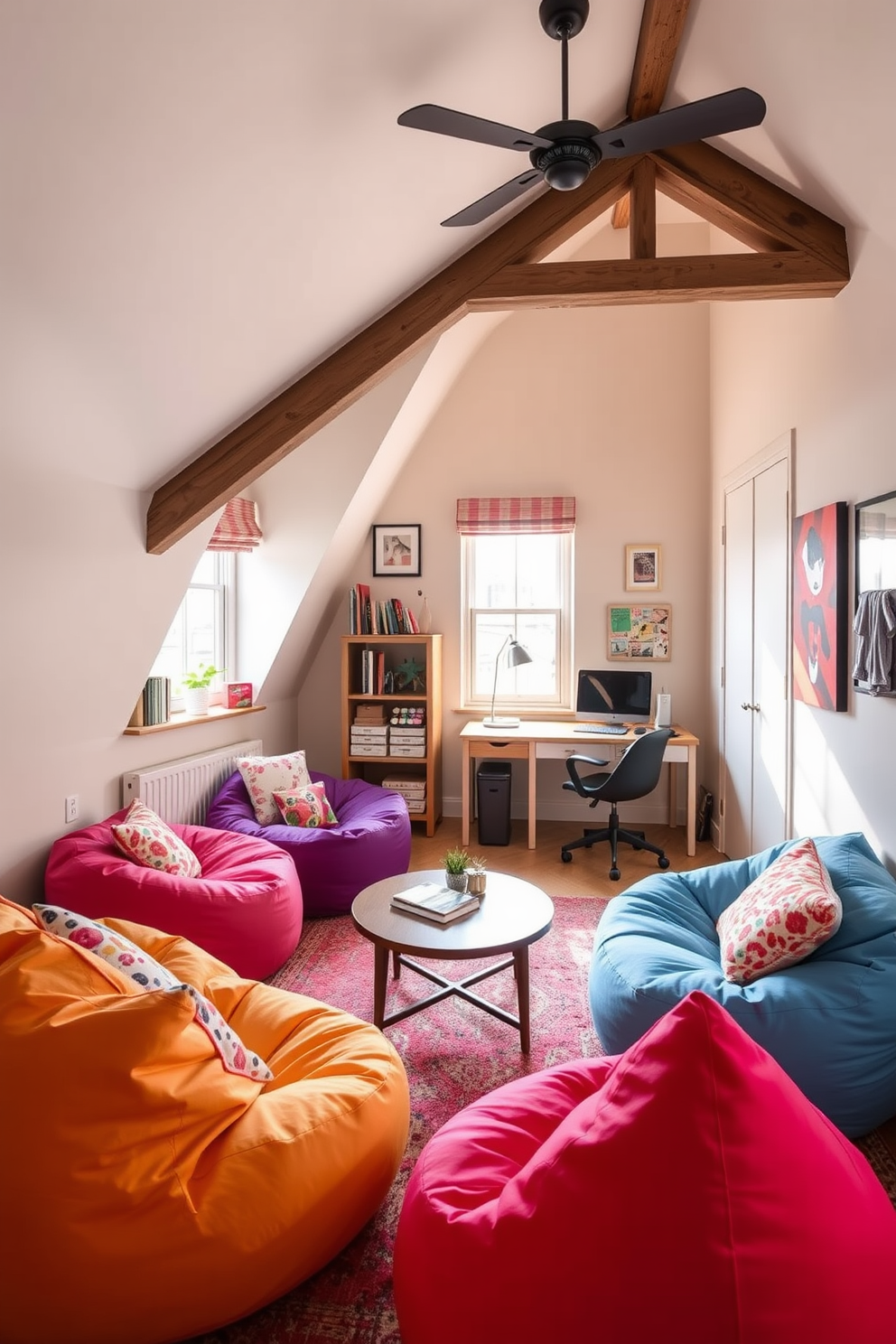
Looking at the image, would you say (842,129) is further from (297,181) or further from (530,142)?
(297,181)

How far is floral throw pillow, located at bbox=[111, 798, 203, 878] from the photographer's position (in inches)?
114

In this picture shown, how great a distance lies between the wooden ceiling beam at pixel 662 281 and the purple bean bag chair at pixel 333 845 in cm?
241

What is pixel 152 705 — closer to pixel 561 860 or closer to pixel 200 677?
pixel 200 677

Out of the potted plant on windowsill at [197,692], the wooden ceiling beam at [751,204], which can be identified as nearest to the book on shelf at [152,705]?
the potted plant on windowsill at [197,692]

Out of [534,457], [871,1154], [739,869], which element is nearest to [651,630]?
[534,457]

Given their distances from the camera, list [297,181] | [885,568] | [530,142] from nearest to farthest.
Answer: [530,142], [297,181], [885,568]

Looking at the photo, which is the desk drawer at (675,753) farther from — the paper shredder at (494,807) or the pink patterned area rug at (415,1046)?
the pink patterned area rug at (415,1046)

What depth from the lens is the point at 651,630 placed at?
5156 millimetres

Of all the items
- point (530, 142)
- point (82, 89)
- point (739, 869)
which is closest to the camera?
point (82, 89)

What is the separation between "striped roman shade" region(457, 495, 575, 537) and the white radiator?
84.1 inches

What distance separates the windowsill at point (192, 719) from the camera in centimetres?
342

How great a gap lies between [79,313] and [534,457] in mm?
3664

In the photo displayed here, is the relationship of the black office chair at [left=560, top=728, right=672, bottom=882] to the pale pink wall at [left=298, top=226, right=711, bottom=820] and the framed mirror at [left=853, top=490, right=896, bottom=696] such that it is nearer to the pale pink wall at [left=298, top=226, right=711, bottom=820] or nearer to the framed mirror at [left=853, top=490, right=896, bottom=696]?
the pale pink wall at [left=298, top=226, right=711, bottom=820]

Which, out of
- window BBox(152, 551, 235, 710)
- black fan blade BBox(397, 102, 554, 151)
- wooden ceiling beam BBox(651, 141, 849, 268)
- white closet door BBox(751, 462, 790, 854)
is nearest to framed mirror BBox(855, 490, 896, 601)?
white closet door BBox(751, 462, 790, 854)
